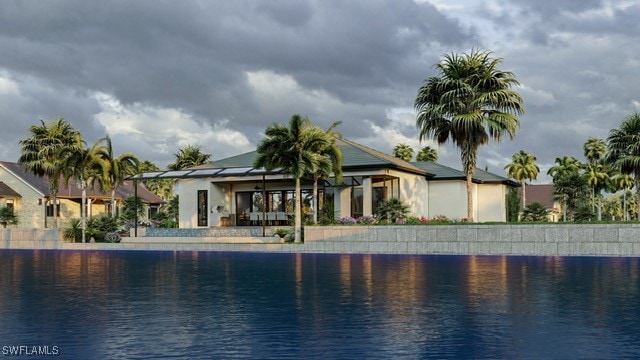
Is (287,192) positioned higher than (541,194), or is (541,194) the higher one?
(541,194)

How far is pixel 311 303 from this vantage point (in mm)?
14773

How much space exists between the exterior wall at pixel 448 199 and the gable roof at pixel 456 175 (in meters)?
0.45

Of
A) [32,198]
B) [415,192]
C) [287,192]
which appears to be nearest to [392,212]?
[415,192]

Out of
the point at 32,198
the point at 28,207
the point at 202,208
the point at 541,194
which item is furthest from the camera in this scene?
the point at 541,194

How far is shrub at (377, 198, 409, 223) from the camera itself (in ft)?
122

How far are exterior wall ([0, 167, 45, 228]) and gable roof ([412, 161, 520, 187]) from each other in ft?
118

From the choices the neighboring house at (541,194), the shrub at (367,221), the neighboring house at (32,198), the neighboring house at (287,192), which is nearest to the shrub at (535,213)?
the neighboring house at (287,192)

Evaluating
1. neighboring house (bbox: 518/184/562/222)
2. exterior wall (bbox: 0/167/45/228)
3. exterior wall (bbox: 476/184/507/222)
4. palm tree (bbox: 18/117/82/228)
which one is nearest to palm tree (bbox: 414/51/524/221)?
exterior wall (bbox: 476/184/507/222)

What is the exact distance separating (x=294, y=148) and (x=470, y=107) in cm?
1015

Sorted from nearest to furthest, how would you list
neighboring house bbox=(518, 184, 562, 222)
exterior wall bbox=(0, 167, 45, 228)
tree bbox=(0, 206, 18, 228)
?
tree bbox=(0, 206, 18, 228), exterior wall bbox=(0, 167, 45, 228), neighboring house bbox=(518, 184, 562, 222)

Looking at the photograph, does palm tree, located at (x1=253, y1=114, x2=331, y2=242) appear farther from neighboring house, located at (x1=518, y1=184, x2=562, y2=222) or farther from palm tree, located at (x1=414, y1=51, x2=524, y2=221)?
neighboring house, located at (x1=518, y1=184, x2=562, y2=222)

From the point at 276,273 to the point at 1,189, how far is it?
163ft

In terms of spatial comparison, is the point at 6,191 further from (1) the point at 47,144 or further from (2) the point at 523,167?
(2) the point at 523,167

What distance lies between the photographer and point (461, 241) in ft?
107
